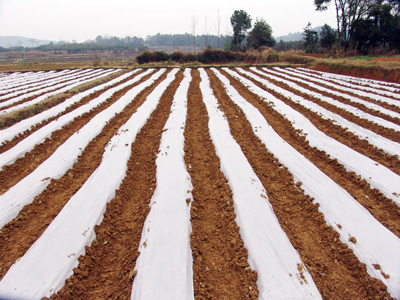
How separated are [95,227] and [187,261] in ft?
3.98

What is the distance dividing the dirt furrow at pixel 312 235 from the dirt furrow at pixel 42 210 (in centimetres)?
302

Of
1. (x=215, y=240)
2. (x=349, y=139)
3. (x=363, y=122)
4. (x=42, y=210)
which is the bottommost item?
(x=215, y=240)

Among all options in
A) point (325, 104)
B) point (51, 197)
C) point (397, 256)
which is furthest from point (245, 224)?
point (325, 104)

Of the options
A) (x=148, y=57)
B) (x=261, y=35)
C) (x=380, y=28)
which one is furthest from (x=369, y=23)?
(x=148, y=57)

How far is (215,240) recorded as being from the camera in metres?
2.58

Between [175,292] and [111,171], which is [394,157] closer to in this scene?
[175,292]

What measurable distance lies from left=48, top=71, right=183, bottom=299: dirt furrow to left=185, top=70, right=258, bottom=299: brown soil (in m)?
0.68

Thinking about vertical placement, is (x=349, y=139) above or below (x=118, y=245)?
above

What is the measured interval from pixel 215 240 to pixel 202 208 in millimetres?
576

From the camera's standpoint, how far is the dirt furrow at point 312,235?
2.01 m

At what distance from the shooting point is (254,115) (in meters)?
6.34

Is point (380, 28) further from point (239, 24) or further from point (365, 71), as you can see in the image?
point (239, 24)

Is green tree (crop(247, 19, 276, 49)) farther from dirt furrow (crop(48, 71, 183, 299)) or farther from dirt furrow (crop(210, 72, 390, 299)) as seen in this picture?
dirt furrow (crop(48, 71, 183, 299))

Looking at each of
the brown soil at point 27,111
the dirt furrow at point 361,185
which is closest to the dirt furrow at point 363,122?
the dirt furrow at point 361,185
